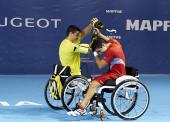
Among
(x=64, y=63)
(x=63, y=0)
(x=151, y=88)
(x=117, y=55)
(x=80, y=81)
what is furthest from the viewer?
(x=63, y=0)

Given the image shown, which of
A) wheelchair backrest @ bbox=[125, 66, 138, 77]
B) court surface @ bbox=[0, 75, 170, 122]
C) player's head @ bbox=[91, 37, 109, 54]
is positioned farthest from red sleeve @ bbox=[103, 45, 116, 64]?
court surface @ bbox=[0, 75, 170, 122]

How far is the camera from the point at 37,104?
15.9ft

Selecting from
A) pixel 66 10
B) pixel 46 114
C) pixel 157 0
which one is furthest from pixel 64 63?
pixel 157 0

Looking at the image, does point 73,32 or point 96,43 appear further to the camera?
point 73,32

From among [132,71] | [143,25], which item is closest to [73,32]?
[132,71]

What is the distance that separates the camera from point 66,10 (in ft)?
27.1

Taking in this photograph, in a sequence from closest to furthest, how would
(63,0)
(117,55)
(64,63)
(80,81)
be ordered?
(117,55) → (80,81) → (64,63) → (63,0)

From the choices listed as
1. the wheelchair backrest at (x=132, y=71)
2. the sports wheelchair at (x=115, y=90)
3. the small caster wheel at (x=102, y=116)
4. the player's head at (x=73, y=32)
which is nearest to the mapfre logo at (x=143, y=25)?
the player's head at (x=73, y=32)

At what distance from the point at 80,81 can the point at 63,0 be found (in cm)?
450

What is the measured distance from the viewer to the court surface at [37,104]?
4.02 m

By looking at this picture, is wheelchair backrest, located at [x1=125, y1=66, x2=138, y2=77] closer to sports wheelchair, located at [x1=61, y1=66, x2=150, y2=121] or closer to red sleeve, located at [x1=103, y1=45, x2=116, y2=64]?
sports wheelchair, located at [x1=61, y1=66, x2=150, y2=121]

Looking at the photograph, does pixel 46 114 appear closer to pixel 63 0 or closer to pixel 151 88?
pixel 151 88

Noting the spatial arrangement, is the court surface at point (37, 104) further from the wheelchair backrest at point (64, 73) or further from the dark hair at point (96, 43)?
the dark hair at point (96, 43)

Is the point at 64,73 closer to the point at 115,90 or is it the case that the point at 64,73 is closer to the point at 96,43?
the point at 96,43
